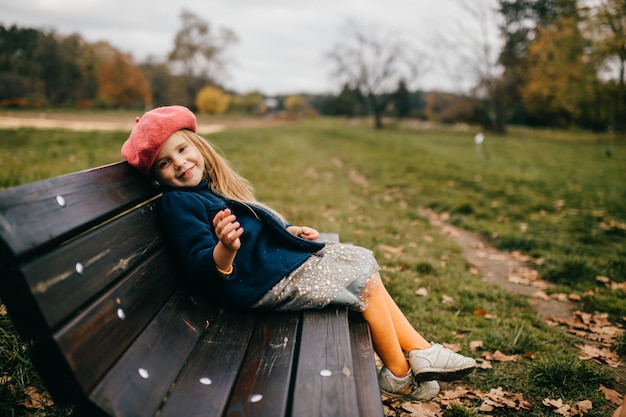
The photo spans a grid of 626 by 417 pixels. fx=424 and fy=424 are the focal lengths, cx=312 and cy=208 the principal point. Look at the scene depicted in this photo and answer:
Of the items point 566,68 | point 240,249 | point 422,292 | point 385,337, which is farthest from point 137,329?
point 566,68

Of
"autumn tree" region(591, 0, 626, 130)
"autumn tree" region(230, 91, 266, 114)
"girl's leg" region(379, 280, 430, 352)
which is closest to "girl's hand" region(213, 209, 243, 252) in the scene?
"girl's leg" region(379, 280, 430, 352)

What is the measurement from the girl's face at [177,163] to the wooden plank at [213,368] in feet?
2.35

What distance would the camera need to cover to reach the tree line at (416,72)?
19031 mm

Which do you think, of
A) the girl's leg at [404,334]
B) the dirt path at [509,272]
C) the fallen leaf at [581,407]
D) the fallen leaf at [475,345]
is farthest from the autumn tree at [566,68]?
the girl's leg at [404,334]

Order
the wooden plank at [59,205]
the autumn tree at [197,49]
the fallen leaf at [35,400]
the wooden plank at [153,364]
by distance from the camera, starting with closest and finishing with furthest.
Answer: the wooden plank at [59,205], the wooden plank at [153,364], the fallen leaf at [35,400], the autumn tree at [197,49]

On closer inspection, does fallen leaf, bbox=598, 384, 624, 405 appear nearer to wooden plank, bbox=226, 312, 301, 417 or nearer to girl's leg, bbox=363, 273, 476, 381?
girl's leg, bbox=363, 273, 476, 381

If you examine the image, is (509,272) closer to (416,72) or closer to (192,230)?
(192,230)

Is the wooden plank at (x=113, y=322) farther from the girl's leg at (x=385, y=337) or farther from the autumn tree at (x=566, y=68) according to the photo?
the autumn tree at (x=566, y=68)

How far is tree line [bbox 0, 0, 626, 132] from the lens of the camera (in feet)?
62.4

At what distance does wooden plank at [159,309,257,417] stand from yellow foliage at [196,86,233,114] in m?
55.3

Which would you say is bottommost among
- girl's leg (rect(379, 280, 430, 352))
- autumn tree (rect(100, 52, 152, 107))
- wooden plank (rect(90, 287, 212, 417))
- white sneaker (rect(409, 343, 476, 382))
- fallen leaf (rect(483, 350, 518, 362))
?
fallen leaf (rect(483, 350, 518, 362))

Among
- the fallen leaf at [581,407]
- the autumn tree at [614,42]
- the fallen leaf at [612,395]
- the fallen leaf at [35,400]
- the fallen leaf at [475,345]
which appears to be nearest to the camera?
the fallen leaf at [35,400]

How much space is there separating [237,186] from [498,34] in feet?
110

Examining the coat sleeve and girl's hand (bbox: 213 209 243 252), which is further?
the coat sleeve
